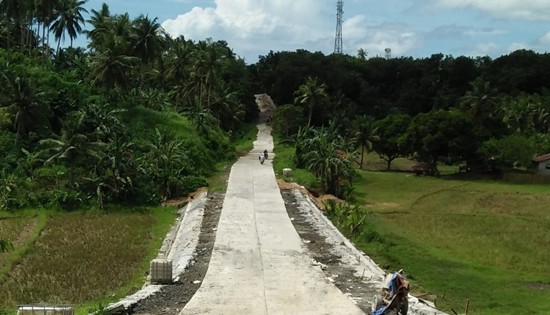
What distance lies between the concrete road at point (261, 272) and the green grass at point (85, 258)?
2.76 metres

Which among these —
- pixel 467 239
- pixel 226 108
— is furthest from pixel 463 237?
pixel 226 108

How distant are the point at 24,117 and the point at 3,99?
1.98 m

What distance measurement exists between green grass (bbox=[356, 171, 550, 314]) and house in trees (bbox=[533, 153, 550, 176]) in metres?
8.87

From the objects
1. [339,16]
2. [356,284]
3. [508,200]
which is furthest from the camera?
[339,16]

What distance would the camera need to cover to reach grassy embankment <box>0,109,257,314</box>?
60.7 ft

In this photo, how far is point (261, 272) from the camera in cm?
1866

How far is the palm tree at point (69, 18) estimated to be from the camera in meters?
57.5

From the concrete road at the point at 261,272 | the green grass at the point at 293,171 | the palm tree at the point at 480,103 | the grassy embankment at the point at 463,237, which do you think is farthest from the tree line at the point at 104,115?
the palm tree at the point at 480,103

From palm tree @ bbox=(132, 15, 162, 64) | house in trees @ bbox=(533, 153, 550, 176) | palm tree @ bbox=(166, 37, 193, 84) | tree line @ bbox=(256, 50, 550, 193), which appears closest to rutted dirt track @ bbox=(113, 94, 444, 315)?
tree line @ bbox=(256, 50, 550, 193)

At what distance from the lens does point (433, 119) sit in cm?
5803

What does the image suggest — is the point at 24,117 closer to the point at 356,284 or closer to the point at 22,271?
the point at 22,271

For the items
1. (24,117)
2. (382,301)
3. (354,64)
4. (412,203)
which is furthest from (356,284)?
(354,64)

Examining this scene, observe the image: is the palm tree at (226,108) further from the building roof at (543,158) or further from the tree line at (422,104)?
the building roof at (543,158)

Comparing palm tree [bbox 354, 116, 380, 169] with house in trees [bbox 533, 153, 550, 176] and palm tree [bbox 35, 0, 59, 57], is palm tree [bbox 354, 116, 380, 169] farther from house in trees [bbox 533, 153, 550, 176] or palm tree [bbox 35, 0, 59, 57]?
palm tree [bbox 35, 0, 59, 57]
